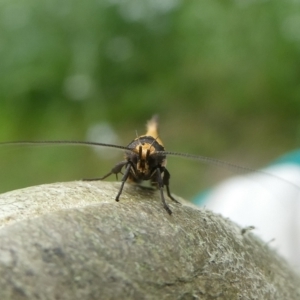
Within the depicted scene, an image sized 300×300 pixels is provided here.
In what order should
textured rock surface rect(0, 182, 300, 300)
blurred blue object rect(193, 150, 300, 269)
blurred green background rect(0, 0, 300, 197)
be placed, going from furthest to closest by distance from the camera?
blurred green background rect(0, 0, 300, 197) < blurred blue object rect(193, 150, 300, 269) < textured rock surface rect(0, 182, 300, 300)

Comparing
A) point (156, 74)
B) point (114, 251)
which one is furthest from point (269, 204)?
point (156, 74)

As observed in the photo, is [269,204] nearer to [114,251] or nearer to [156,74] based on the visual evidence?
[114,251]

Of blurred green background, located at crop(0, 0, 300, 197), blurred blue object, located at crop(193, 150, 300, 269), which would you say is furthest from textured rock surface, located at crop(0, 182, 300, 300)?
blurred green background, located at crop(0, 0, 300, 197)

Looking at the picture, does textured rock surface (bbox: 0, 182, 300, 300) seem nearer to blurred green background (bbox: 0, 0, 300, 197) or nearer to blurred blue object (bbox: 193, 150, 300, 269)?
blurred blue object (bbox: 193, 150, 300, 269)

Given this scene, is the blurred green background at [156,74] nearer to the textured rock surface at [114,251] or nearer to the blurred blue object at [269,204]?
the blurred blue object at [269,204]

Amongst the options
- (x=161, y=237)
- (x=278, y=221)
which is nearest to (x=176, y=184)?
(x=278, y=221)

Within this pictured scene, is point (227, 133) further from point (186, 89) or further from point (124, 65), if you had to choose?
point (124, 65)
